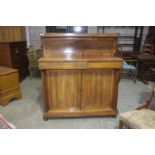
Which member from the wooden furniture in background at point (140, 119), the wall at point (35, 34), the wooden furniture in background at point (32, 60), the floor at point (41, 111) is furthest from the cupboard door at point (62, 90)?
the wall at point (35, 34)

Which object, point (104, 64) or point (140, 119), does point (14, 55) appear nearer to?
point (104, 64)

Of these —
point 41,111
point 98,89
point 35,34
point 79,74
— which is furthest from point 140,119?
point 35,34

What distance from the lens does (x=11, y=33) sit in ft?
13.8

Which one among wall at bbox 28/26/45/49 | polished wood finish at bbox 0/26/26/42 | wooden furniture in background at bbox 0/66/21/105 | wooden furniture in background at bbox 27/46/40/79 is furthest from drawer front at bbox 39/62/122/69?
wall at bbox 28/26/45/49

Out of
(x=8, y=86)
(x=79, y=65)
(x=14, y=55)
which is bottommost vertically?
(x=8, y=86)

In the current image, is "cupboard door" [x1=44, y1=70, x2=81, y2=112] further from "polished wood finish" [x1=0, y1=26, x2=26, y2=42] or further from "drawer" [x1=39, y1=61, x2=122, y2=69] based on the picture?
"polished wood finish" [x1=0, y1=26, x2=26, y2=42]

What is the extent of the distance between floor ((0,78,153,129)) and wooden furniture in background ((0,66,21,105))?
109 mm

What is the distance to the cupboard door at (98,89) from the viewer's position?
2174 mm

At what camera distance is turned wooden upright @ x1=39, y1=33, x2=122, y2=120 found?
2.06 m

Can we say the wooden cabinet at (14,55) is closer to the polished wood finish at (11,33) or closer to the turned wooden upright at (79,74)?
the polished wood finish at (11,33)

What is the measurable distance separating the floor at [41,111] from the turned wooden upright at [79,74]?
0.33 feet

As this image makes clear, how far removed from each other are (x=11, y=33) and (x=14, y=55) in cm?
88
